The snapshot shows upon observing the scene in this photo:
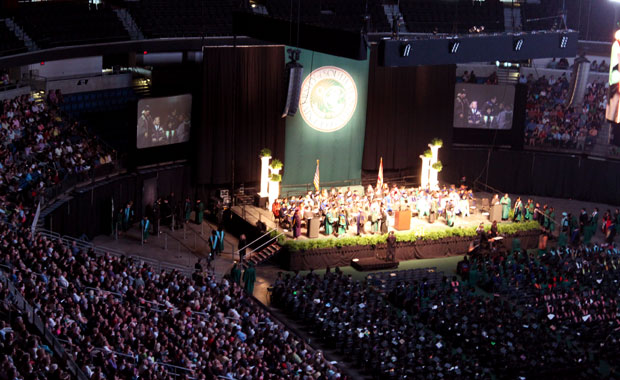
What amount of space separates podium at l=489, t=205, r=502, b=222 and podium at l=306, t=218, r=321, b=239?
25.6ft

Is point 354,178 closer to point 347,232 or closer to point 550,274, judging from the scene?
point 347,232

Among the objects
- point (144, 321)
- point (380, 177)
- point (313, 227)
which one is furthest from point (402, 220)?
point (144, 321)

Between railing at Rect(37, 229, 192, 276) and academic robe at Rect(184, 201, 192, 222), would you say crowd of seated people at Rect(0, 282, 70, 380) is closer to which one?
railing at Rect(37, 229, 192, 276)

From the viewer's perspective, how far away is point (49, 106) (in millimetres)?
→ 39031

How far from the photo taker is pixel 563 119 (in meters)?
48.9

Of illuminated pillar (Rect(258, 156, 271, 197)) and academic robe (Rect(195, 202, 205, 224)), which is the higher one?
illuminated pillar (Rect(258, 156, 271, 197))

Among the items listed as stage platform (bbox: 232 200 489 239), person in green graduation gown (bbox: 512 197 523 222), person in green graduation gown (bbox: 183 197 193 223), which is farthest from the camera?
person in green graduation gown (bbox: 512 197 523 222)

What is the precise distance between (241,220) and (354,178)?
7308mm

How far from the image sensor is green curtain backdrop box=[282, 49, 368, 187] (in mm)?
42625

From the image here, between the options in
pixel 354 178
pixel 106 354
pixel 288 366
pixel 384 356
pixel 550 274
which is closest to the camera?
pixel 106 354

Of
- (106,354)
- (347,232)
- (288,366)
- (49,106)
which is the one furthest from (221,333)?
(49,106)

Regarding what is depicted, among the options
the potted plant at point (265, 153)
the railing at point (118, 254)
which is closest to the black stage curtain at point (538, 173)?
the potted plant at point (265, 153)

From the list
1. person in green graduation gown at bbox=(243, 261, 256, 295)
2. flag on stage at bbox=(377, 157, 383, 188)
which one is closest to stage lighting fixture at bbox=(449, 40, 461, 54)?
flag on stage at bbox=(377, 157, 383, 188)

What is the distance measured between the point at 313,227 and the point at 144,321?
13.1 m
